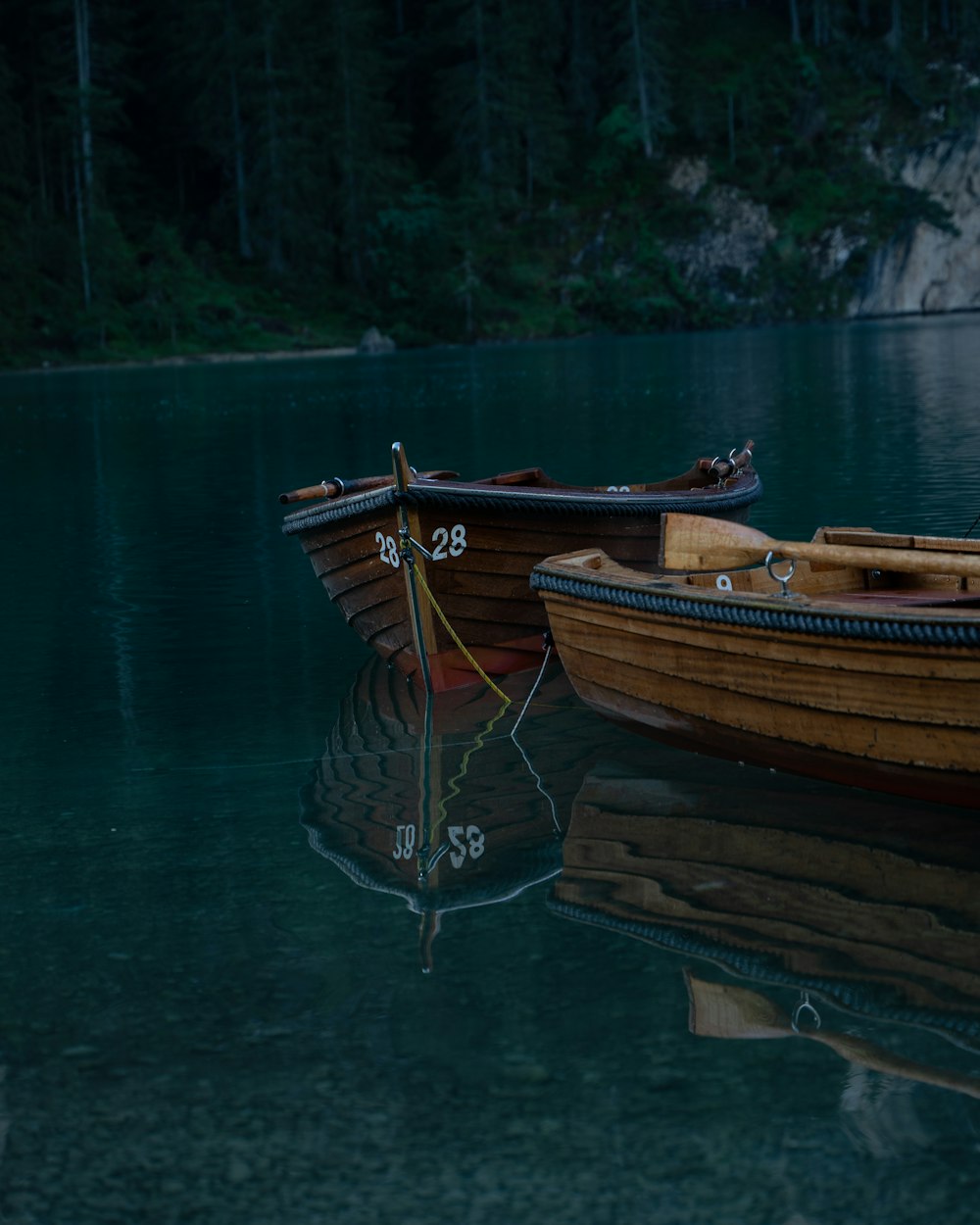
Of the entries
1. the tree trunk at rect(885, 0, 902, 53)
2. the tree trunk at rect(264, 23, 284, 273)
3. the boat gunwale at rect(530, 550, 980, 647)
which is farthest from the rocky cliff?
the boat gunwale at rect(530, 550, 980, 647)

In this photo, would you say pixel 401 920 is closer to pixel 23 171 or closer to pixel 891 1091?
pixel 891 1091

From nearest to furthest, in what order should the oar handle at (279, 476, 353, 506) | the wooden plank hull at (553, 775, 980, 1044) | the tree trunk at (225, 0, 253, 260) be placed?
the wooden plank hull at (553, 775, 980, 1044), the oar handle at (279, 476, 353, 506), the tree trunk at (225, 0, 253, 260)

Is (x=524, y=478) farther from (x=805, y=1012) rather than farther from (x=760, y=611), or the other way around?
(x=805, y=1012)

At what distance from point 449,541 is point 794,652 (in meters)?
3.06

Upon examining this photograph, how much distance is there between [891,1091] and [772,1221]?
2.25 ft

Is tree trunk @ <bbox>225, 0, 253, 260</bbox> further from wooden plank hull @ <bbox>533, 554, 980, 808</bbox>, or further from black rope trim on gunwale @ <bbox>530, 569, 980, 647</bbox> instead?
black rope trim on gunwale @ <bbox>530, 569, 980, 647</bbox>

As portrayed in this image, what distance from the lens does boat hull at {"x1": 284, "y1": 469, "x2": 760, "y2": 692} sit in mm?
8695

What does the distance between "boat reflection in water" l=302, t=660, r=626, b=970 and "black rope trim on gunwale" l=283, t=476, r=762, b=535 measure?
1046mm

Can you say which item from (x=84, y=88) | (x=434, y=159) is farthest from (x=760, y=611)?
(x=434, y=159)

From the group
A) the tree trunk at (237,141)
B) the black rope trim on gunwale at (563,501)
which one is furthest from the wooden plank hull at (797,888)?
the tree trunk at (237,141)

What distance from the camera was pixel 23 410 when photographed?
35.5 meters

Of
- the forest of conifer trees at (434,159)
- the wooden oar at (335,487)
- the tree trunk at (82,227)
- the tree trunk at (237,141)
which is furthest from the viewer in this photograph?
the tree trunk at (237,141)

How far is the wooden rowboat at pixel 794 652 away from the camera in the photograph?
581cm

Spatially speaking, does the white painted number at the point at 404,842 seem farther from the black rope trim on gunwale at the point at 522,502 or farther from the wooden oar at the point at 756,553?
the black rope trim on gunwale at the point at 522,502
